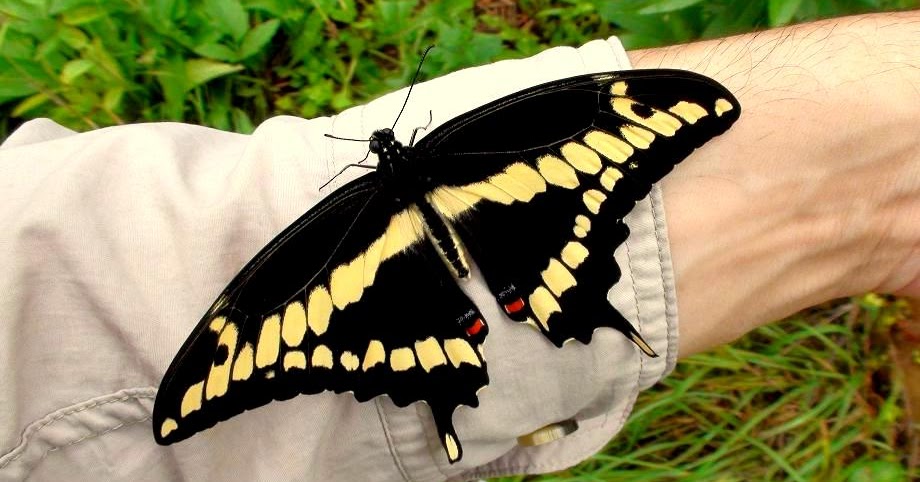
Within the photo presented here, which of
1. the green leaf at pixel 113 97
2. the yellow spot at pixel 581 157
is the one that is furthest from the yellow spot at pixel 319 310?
the green leaf at pixel 113 97

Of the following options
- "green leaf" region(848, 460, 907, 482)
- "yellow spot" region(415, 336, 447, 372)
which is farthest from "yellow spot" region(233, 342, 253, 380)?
"green leaf" region(848, 460, 907, 482)

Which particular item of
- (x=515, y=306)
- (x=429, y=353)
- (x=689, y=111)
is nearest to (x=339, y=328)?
(x=429, y=353)

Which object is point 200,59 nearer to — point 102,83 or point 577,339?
point 102,83

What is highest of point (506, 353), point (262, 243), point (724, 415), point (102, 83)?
point (102, 83)

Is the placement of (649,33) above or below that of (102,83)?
above

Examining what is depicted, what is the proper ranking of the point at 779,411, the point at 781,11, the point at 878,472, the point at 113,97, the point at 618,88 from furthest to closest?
1. the point at 113,97
2. the point at 779,411
3. the point at 878,472
4. the point at 781,11
5. the point at 618,88

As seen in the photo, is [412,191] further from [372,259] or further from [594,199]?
[594,199]

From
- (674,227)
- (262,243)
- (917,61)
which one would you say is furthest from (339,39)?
(917,61)

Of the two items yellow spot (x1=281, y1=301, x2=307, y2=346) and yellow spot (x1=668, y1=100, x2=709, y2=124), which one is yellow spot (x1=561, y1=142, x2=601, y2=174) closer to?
yellow spot (x1=668, y1=100, x2=709, y2=124)
